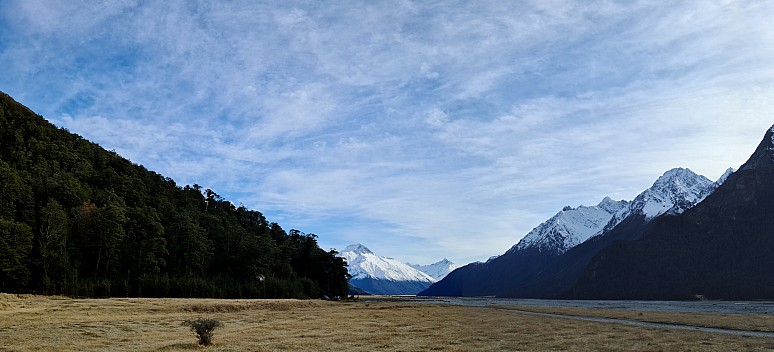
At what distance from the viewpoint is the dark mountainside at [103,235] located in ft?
269

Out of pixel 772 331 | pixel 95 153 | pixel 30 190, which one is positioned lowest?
pixel 772 331

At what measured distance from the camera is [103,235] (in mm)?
92750

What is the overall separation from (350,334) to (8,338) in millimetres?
25389

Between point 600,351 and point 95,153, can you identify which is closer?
point 600,351

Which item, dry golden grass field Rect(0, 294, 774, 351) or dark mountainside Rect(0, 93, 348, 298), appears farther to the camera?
dark mountainside Rect(0, 93, 348, 298)

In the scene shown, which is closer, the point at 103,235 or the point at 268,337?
the point at 268,337

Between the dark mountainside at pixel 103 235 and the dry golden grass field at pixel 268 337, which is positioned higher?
the dark mountainside at pixel 103 235

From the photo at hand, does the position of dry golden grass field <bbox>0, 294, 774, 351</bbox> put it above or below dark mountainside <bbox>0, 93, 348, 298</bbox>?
below

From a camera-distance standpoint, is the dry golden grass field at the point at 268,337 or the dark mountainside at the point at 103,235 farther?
the dark mountainside at the point at 103,235

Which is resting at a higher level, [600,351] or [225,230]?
[225,230]

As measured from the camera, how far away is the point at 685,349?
34438 millimetres

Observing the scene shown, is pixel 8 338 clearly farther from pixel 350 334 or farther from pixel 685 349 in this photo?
pixel 685 349

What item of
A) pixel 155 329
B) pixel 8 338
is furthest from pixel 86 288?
pixel 8 338

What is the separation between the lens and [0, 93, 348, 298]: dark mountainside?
81.9m
